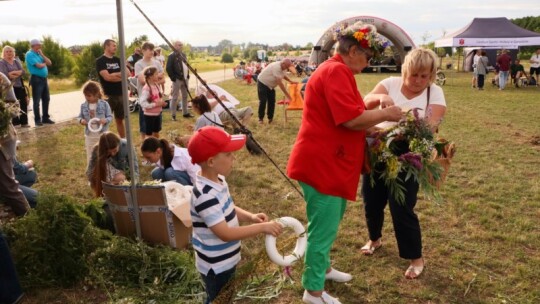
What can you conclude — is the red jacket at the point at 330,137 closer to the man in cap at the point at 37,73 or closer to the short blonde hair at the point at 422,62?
the short blonde hair at the point at 422,62

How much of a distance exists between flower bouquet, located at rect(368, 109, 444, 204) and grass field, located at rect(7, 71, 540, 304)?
0.74 metres

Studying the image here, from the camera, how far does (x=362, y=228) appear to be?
14.2 ft

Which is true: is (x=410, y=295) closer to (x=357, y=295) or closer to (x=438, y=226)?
(x=357, y=295)

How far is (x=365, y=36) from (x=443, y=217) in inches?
110

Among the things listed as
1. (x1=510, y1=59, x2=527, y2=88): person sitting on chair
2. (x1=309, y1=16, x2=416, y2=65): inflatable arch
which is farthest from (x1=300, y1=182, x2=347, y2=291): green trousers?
(x1=309, y1=16, x2=416, y2=65): inflatable arch

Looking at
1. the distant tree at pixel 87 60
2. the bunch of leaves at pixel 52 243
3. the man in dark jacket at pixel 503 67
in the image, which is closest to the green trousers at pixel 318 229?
the bunch of leaves at pixel 52 243

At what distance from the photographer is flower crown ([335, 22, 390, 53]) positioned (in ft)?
8.17

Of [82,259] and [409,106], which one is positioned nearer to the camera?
[409,106]

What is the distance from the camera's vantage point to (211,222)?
7.06ft

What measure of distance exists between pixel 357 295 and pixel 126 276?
175 centimetres

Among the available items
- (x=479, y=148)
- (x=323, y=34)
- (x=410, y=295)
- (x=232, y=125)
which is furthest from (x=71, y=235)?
(x=323, y=34)

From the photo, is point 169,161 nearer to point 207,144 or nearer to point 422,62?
point 207,144

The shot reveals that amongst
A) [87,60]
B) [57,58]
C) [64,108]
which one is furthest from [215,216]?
[57,58]

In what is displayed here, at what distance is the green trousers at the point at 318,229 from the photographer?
2.68 metres
